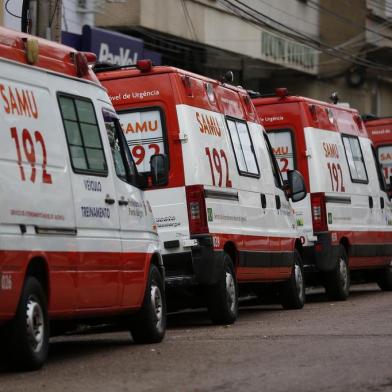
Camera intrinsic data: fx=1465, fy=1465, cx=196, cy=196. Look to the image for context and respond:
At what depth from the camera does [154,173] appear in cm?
1311

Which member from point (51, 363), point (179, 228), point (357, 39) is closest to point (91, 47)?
point (179, 228)

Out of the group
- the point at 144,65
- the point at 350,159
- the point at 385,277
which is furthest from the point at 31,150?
the point at 385,277

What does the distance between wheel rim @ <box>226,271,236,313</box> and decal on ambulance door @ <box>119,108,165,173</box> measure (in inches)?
59.9

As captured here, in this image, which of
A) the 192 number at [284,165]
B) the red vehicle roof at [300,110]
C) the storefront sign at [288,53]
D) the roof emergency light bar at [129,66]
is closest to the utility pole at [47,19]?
the roof emergency light bar at [129,66]

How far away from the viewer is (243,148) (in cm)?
1662

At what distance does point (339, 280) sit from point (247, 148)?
143 inches

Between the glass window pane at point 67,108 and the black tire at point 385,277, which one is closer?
the glass window pane at point 67,108

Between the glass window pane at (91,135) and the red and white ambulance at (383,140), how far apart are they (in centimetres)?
1499

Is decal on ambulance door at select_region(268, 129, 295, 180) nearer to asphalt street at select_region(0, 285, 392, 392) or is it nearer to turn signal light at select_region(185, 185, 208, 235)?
asphalt street at select_region(0, 285, 392, 392)

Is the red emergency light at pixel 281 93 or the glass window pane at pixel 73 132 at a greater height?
the red emergency light at pixel 281 93

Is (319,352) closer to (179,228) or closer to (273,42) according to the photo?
(179,228)

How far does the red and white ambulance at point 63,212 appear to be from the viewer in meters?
10.4

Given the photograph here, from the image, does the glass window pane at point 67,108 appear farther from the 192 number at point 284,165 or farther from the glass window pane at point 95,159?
the 192 number at point 284,165

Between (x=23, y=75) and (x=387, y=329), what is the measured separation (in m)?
A: 4.71
